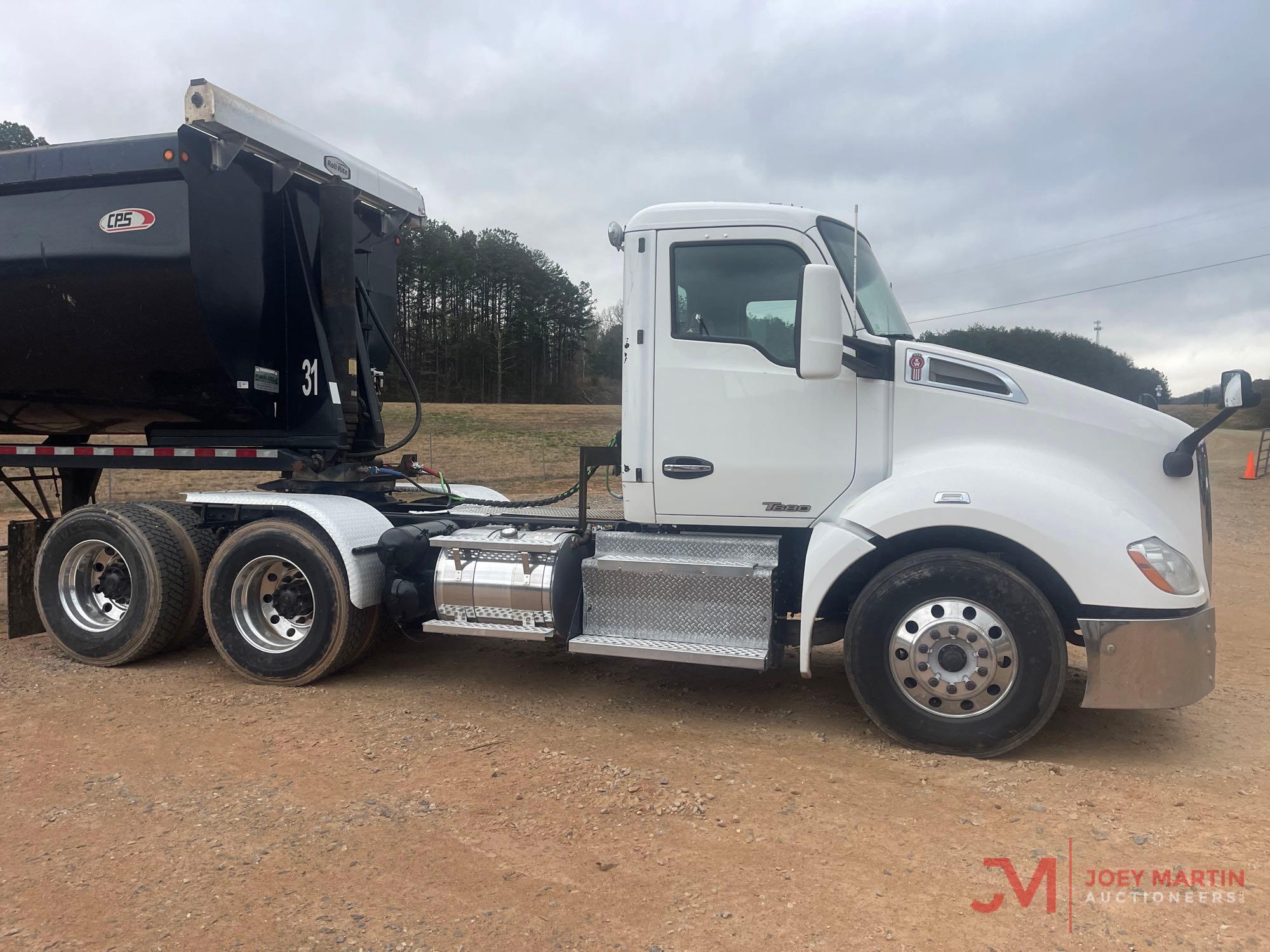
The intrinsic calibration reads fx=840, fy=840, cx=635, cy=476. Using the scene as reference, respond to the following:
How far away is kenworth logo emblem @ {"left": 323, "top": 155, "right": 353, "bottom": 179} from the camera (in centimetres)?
601

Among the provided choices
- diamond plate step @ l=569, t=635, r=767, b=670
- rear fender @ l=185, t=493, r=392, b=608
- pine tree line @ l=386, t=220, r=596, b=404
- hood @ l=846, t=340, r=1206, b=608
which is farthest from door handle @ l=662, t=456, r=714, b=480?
pine tree line @ l=386, t=220, r=596, b=404

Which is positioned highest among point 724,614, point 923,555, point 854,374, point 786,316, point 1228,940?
point 786,316

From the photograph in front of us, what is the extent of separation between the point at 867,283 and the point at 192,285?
4.26 metres

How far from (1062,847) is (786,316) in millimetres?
2950

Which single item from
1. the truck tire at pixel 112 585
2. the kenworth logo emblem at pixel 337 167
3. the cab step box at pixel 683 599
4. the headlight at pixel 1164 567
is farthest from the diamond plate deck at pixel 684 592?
the kenworth logo emblem at pixel 337 167

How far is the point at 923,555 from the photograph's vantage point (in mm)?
4387

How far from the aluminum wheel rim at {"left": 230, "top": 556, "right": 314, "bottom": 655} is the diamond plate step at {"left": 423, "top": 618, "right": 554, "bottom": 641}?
91 centimetres

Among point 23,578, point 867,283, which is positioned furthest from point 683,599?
point 23,578

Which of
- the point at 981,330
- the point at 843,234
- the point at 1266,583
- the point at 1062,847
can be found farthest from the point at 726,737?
the point at 1266,583

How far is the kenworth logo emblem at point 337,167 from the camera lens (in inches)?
237

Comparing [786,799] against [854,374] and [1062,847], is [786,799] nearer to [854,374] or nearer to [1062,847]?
[1062,847]

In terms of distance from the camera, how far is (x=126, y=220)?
18.1 feet

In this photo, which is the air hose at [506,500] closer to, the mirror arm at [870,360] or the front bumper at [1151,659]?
the mirror arm at [870,360]

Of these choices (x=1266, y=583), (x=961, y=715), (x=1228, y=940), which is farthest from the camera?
(x=1266, y=583)
